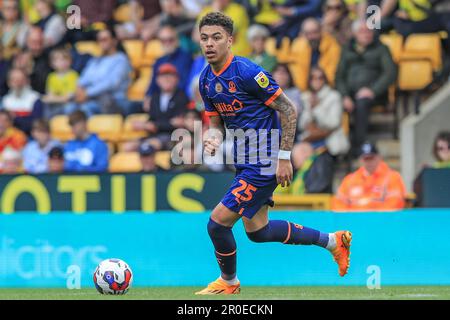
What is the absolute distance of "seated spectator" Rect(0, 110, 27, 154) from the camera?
49.7 ft

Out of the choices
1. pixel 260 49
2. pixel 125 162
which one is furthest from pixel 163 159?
pixel 260 49

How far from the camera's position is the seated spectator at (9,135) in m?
15.1

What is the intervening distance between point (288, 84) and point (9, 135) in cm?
391

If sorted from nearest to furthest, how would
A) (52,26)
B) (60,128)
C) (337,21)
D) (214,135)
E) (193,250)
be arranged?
(214,135) → (193,250) → (337,21) → (60,128) → (52,26)

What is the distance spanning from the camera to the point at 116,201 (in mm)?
12109

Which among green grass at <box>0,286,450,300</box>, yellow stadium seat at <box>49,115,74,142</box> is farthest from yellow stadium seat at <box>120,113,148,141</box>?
green grass at <box>0,286,450,300</box>

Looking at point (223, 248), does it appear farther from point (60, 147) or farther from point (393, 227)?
point (60, 147)

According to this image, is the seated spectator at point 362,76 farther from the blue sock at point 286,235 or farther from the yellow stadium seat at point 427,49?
the blue sock at point 286,235

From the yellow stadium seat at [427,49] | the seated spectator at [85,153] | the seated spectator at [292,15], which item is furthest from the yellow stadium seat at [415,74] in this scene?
the seated spectator at [85,153]

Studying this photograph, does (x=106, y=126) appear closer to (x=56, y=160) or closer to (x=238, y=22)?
(x=56, y=160)

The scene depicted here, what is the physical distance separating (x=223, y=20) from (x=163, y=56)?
21.6ft

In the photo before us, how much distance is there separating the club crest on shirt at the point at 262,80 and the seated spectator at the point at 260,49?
5509 millimetres

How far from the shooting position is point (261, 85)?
880 centimetres

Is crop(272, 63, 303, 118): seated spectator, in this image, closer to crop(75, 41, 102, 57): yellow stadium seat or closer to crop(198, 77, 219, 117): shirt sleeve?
crop(75, 41, 102, 57): yellow stadium seat
